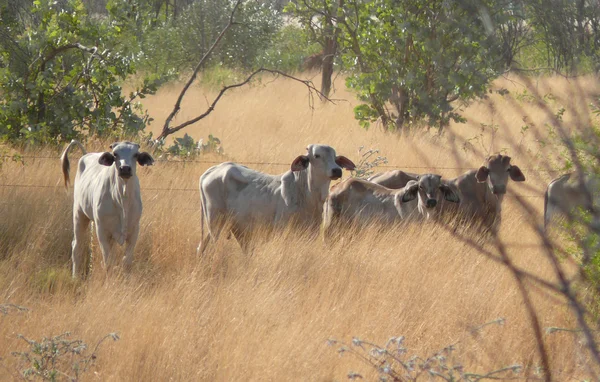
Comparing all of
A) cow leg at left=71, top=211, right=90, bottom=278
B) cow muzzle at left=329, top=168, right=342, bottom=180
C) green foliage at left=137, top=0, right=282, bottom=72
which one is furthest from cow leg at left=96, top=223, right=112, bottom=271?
green foliage at left=137, top=0, right=282, bottom=72

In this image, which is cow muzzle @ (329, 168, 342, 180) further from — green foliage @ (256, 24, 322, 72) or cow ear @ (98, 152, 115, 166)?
green foliage @ (256, 24, 322, 72)

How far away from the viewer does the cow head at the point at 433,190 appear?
798 centimetres

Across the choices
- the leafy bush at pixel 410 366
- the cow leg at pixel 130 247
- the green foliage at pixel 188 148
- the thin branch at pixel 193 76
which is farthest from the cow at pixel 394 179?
the leafy bush at pixel 410 366

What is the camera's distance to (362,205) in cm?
869

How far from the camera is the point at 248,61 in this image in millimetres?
29578

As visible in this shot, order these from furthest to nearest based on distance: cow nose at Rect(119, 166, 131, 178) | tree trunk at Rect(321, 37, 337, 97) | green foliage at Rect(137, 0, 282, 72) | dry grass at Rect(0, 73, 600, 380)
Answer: green foliage at Rect(137, 0, 282, 72) → tree trunk at Rect(321, 37, 337, 97) → cow nose at Rect(119, 166, 131, 178) → dry grass at Rect(0, 73, 600, 380)

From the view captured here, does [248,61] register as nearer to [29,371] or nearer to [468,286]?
[468,286]

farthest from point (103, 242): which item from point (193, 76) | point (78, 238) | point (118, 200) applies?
point (193, 76)

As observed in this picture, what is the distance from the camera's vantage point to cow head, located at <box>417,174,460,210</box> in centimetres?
798

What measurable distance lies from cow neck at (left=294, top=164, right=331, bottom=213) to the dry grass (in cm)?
42

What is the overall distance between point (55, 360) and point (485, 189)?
5530 millimetres

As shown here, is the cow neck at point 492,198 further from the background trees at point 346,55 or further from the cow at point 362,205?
the background trees at point 346,55

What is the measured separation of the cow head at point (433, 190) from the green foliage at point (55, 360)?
3.94m

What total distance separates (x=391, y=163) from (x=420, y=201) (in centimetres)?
344
